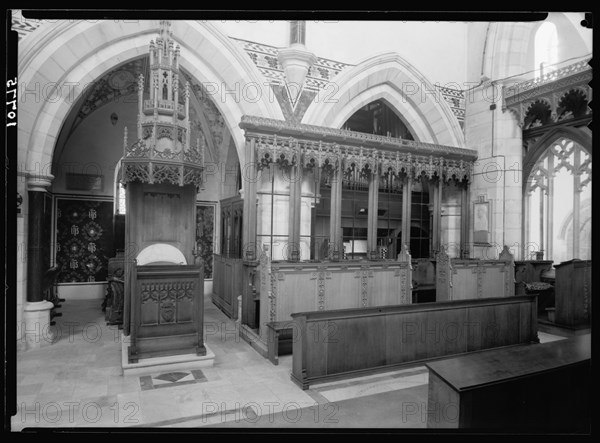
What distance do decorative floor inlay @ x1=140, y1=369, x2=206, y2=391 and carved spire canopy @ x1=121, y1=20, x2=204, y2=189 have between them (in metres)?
1.88

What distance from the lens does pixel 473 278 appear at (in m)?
5.93

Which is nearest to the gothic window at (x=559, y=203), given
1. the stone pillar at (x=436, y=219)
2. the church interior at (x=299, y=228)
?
the church interior at (x=299, y=228)

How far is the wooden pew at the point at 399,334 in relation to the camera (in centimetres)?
348

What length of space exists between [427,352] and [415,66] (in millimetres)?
5388

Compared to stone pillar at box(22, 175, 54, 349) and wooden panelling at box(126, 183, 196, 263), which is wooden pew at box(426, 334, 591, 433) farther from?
stone pillar at box(22, 175, 54, 349)

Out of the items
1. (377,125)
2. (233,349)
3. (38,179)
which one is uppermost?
(377,125)

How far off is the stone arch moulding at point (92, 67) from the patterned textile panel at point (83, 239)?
3102 mm

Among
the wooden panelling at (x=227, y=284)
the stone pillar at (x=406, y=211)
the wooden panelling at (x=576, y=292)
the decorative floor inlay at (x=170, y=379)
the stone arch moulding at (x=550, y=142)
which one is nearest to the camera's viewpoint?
the decorative floor inlay at (x=170, y=379)

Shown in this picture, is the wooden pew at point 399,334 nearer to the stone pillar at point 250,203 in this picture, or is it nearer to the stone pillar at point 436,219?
the stone pillar at point 250,203

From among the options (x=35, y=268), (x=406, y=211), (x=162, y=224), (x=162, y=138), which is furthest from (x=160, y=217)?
(x=406, y=211)

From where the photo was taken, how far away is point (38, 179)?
4566 mm

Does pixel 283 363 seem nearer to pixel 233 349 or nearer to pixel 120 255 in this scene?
pixel 233 349
